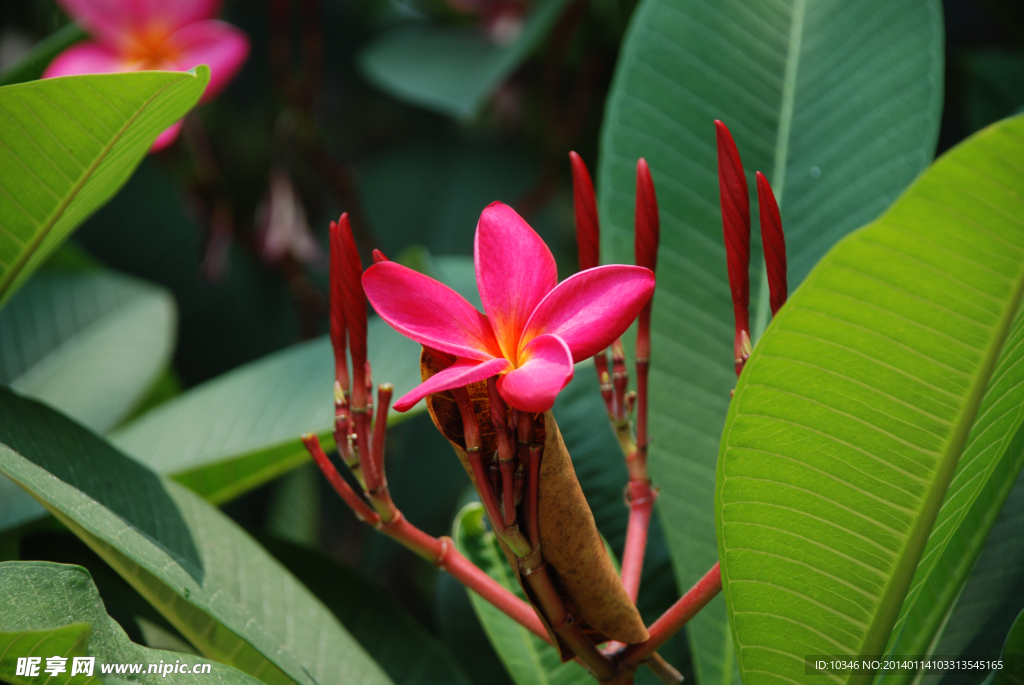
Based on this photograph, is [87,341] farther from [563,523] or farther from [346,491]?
[563,523]

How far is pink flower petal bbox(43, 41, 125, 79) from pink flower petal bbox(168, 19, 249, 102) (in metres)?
0.07

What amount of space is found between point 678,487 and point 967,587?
0.22 m

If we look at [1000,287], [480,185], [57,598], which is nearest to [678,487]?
[1000,287]

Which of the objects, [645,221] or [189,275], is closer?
[645,221]

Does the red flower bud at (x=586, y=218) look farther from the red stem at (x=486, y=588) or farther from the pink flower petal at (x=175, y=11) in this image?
the pink flower petal at (x=175, y=11)

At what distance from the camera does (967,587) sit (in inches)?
22.2

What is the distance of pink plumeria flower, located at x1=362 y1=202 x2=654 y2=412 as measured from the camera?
12.0 inches

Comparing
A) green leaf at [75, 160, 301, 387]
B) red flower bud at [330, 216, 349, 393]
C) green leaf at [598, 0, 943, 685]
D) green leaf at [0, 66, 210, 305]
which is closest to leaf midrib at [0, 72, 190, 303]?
green leaf at [0, 66, 210, 305]

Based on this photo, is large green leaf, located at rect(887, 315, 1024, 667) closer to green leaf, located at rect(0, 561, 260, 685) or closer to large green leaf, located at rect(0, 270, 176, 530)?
green leaf, located at rect(0, 561, 260, 685)

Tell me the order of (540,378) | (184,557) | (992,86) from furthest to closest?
(992,86), (184,557), (540,378)

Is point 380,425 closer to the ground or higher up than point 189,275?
higher up

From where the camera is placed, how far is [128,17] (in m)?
0.92

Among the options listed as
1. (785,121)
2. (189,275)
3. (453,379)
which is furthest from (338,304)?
(189,275)

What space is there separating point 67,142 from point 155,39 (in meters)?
0.56
